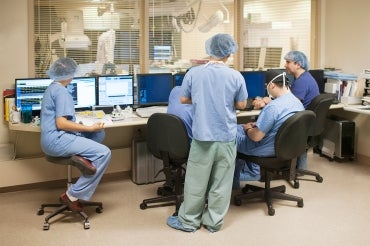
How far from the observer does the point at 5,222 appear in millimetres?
3480

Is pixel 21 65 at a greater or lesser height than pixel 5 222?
greater

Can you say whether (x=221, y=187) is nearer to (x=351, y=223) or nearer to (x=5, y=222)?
(x=351, y=223)

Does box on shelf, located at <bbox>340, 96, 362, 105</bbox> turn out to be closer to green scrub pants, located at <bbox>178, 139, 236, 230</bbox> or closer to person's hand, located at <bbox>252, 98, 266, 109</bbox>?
person's hand, located at <bbox>252, 98, 266, 109</bbox>

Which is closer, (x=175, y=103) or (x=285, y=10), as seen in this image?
(x=175, y=103)

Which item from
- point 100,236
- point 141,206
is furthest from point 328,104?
point 100,236

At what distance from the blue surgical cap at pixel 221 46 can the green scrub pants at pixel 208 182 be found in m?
0.66

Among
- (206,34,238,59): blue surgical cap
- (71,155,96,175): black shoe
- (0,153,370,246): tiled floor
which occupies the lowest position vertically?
(0,153,370,246): tiled floor

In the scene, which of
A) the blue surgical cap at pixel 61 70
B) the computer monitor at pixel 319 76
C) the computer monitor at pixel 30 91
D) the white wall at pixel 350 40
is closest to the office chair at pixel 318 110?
the computer monitor at pixel 319 76

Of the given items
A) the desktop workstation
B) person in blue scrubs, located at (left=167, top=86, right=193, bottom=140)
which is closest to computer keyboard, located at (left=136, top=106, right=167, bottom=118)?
the desktop workstation

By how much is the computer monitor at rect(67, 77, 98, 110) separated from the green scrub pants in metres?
1.43

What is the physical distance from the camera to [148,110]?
168 inches

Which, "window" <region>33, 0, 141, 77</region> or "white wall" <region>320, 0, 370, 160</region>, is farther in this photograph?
"white wall" <region>320, 0, 370, 160</region>

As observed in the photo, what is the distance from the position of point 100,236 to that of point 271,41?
3.48m

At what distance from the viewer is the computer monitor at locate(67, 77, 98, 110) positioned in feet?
13.6
